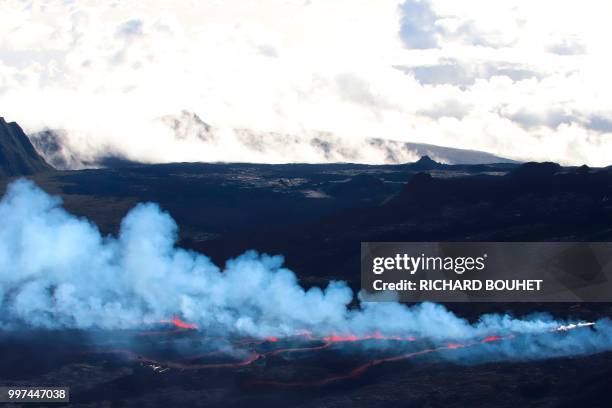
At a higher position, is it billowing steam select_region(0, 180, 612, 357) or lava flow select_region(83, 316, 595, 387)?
billowing steam select_region(0, 180, 612, 357)

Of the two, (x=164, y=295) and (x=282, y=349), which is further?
(x=164, y=295)

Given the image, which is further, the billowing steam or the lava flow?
the billowing steam

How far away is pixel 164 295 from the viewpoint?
483 feet

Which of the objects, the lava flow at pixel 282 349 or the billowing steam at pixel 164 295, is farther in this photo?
the billowing steam at pixel 164 295

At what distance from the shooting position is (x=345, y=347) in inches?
5007

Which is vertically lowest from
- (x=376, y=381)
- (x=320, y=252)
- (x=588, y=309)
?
(x=376, y=381)

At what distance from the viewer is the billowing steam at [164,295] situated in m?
129

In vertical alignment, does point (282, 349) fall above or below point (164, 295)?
below

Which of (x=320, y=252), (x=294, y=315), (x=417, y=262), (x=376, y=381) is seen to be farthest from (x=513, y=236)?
(x=376, y=381)

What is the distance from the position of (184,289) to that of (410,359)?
39877mm

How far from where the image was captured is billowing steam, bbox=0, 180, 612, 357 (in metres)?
129

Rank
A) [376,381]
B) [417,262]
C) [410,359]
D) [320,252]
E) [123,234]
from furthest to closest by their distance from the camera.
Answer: [320,252]
[417,262]
[123,234]
[410,359]
[376,381]

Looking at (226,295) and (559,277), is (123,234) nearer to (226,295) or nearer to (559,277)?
(226,295)

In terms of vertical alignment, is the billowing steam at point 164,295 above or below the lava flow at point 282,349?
above
